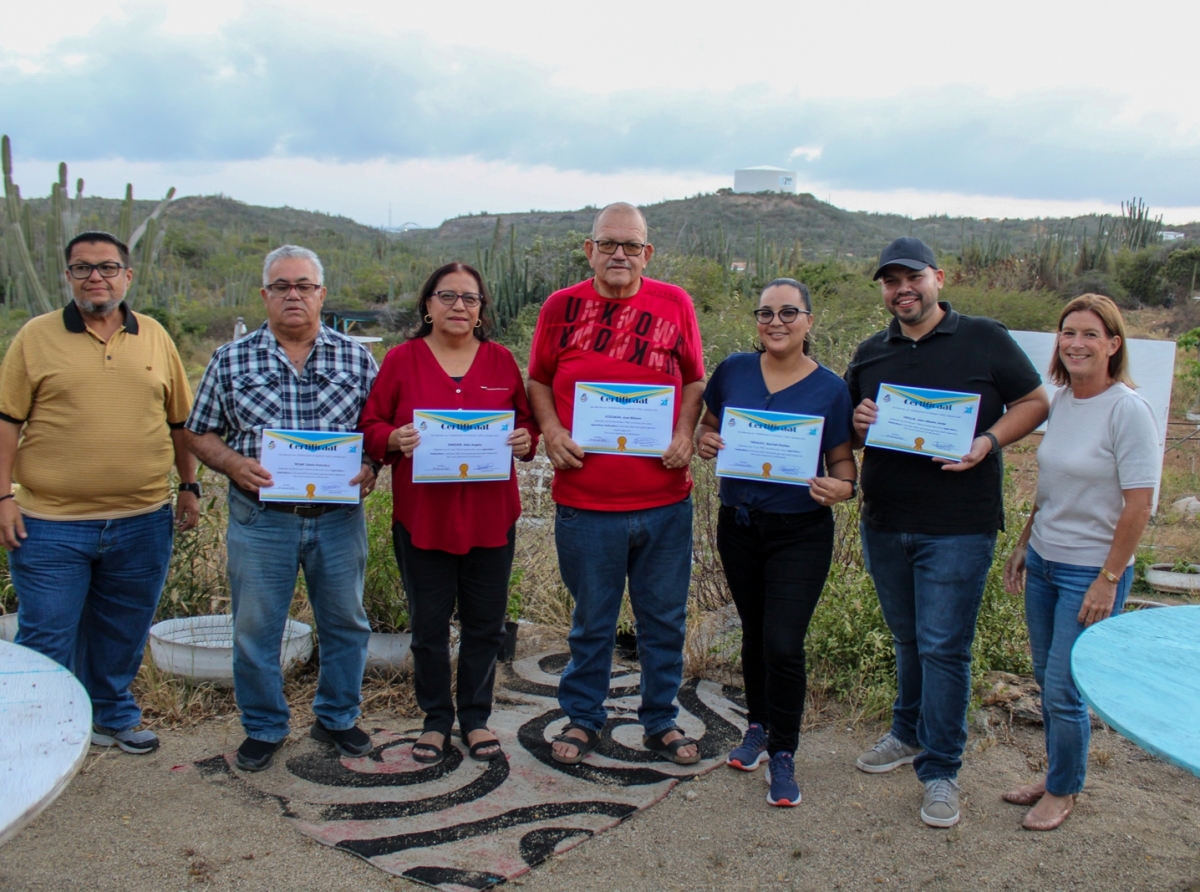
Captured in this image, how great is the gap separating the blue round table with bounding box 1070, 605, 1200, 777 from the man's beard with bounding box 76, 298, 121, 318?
11.8ft

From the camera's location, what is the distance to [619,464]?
3631 mm

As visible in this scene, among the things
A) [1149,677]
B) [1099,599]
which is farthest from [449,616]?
[1149,677]

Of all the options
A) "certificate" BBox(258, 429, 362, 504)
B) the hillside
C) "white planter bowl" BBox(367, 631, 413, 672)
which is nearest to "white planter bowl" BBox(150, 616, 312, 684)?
"white planter bowl" BBox(367, 631, 413, 672)

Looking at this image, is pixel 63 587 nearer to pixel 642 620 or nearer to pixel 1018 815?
pixel 642 620

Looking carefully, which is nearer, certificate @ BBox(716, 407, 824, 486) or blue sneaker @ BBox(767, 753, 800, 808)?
certificate @ BBox(716, 407, 824, 486)

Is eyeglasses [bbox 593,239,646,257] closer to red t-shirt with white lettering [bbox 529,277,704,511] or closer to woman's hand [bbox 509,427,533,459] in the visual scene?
red t-shirt with white lettering [bbox 529,277,704,511]

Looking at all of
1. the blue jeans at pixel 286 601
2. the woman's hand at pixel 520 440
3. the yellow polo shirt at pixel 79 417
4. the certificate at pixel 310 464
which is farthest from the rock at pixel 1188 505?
the yellow polo shirt at pixel 79 417

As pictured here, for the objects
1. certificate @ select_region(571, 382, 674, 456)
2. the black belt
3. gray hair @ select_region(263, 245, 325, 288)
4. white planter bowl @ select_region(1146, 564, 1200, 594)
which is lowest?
white planter bowl @ select_region(1146, 564, 1200, 594)

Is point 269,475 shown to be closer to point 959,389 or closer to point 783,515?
point 783,515

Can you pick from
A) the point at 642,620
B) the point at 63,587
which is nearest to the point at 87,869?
the point at 63,587

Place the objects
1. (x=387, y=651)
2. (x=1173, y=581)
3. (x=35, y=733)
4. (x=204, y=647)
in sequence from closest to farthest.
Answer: (x=35, y=733)
(x=204, y=647)
(x=387, y=651)
(x=1173, y=581)

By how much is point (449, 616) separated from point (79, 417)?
1.64 meters

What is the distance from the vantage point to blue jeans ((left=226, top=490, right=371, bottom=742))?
3674mm

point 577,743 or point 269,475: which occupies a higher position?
point 269,475
